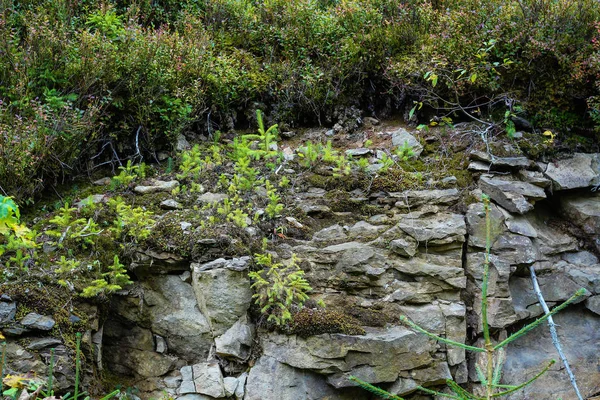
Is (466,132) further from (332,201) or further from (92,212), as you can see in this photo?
(92,212)

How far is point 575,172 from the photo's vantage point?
20.8 feet

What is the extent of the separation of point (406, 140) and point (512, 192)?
1526 millimetres

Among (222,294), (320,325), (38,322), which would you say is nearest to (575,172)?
(320,325)

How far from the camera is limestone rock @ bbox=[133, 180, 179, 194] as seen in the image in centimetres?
620

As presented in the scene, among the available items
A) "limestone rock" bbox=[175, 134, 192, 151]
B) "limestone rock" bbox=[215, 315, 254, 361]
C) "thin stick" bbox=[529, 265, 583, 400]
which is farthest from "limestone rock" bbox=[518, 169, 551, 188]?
"limestone rock" bbox=[175, 134, 192, 151]

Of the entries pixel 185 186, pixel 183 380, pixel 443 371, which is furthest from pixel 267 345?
pixel 185 186

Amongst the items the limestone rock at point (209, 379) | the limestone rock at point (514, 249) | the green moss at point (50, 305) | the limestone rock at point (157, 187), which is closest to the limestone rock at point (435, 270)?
the limestone rock at point (514, 249)

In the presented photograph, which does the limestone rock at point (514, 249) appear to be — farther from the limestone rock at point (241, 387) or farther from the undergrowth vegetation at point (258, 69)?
the limestone rock at point (241, 387)

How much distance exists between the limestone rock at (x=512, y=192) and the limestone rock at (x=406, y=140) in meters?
0.90

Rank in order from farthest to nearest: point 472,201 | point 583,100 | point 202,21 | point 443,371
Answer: point 202,21, point 583,100, point 472,201, point 443,371

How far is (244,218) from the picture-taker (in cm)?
570

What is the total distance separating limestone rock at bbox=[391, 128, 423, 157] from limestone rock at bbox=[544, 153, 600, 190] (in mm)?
1520

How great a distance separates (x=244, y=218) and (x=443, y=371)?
2497mm

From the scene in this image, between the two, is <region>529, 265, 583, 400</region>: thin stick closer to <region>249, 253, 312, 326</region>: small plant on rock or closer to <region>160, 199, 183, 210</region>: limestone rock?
<region>249, 253, 312, 326</region>: small plant on rock
